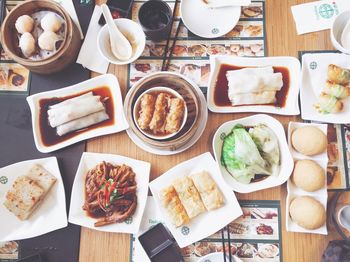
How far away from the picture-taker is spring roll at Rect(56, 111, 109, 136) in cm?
234

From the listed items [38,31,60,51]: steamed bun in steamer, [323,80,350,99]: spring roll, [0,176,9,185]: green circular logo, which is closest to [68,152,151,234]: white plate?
[0,176,9,185]: green circular logo

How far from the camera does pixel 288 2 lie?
8.14ft

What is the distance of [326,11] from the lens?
8.04 ft

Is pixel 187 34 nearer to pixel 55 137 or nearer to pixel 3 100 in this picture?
pixel 55 137

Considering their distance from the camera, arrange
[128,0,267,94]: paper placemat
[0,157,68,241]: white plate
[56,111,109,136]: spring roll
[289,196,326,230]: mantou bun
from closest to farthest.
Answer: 1. [289,196,326,230]: mantou bun
2. [0,157,68,241]: white plate
3. [56,111,109,136]: spring roll
4. [128,0,267,94]: paper placemat

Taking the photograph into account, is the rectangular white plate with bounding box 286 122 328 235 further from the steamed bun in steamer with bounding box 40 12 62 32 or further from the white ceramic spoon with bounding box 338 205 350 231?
the steamed bun in steamer with bounding box 40 12 62 32

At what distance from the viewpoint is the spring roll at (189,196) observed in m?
2.22

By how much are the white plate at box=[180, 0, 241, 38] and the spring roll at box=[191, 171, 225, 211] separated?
84cm

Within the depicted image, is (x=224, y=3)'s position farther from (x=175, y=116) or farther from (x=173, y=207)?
(x=173, y=207)

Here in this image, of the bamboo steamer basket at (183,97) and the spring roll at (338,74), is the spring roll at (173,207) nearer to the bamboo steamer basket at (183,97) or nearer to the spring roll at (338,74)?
the bamboo steamer basket at (183,97)

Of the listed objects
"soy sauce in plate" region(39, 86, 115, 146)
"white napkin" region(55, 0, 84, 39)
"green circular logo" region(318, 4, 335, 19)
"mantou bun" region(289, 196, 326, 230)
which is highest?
"white napkin" region(55, 0, 84, 39)

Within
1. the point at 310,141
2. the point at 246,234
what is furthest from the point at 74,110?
the point at 310,141

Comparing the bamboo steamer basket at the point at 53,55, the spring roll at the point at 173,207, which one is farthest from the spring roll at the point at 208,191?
the bamboo steamer basket at the point at 53,55

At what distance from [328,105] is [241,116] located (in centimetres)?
49
